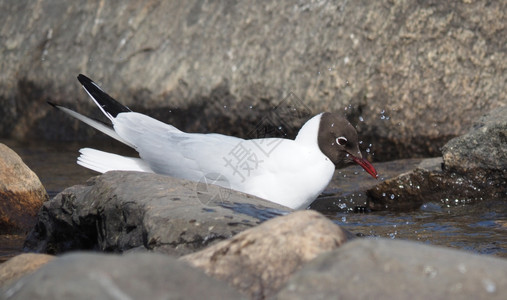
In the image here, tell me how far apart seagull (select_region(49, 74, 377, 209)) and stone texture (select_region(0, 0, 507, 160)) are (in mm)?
1746

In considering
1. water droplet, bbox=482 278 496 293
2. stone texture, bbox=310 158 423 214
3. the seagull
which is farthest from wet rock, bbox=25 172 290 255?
stone texture, bbox=310 158 423 214

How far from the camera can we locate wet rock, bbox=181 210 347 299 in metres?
2.93

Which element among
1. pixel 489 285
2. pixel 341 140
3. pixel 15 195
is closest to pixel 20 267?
pixel 489 285

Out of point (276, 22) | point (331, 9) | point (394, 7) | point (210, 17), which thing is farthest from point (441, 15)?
point (210, 17)

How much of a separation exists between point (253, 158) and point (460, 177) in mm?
1726

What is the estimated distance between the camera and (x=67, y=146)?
8.48 meters

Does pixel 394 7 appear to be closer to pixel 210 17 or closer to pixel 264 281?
pixel 210 17

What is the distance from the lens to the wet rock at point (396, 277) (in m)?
2.51

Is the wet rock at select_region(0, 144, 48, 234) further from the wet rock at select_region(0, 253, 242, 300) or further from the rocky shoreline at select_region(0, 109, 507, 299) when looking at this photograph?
the wet rock at select_region(0, 253, 242, 300)

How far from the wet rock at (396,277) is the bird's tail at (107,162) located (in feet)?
11.4

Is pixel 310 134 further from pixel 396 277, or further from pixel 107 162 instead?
pixel 396 277

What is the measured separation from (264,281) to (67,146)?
232 inches

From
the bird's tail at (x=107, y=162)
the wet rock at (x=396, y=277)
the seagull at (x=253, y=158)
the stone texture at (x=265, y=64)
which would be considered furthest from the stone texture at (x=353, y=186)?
the wet rock at (x=396, y=277)

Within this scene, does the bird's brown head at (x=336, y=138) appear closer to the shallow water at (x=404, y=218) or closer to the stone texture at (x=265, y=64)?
the shallow water at (x=404, y=218)
